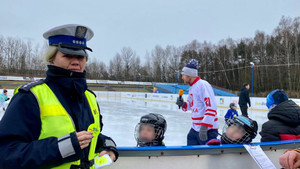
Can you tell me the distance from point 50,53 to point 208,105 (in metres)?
2.30

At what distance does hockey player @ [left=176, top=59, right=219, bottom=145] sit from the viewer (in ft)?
9.59

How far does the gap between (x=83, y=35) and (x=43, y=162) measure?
62cm

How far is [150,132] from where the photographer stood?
2.18 m

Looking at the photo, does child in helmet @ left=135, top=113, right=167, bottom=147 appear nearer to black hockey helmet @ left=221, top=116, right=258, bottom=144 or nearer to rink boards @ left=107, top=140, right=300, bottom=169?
rink boards @ left=107, top=140, right=300, bottom=169

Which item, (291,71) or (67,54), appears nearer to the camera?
(67,54)

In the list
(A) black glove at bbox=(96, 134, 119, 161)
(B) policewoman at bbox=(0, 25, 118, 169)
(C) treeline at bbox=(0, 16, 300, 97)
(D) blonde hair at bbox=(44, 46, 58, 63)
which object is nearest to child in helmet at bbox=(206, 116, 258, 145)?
(A) black glove at bbox=(96, 134, 119, 161)

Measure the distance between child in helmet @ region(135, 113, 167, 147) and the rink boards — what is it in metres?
0.42

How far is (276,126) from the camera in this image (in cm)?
218

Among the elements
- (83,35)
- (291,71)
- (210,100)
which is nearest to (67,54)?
(83,35)

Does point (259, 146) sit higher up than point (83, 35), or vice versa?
point (83, 35)

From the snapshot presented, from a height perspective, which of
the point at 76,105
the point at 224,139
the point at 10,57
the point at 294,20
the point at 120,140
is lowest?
the point at 120,140

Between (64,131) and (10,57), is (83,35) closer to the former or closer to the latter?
(64,131)

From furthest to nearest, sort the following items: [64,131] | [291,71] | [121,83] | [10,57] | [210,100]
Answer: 1. [10,57]
2. [121,83]
3. [291,71]
4. [210,100]
5. [64,131]

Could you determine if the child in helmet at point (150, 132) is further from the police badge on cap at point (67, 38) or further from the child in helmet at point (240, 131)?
the police badge on cap at point (67, 38)
